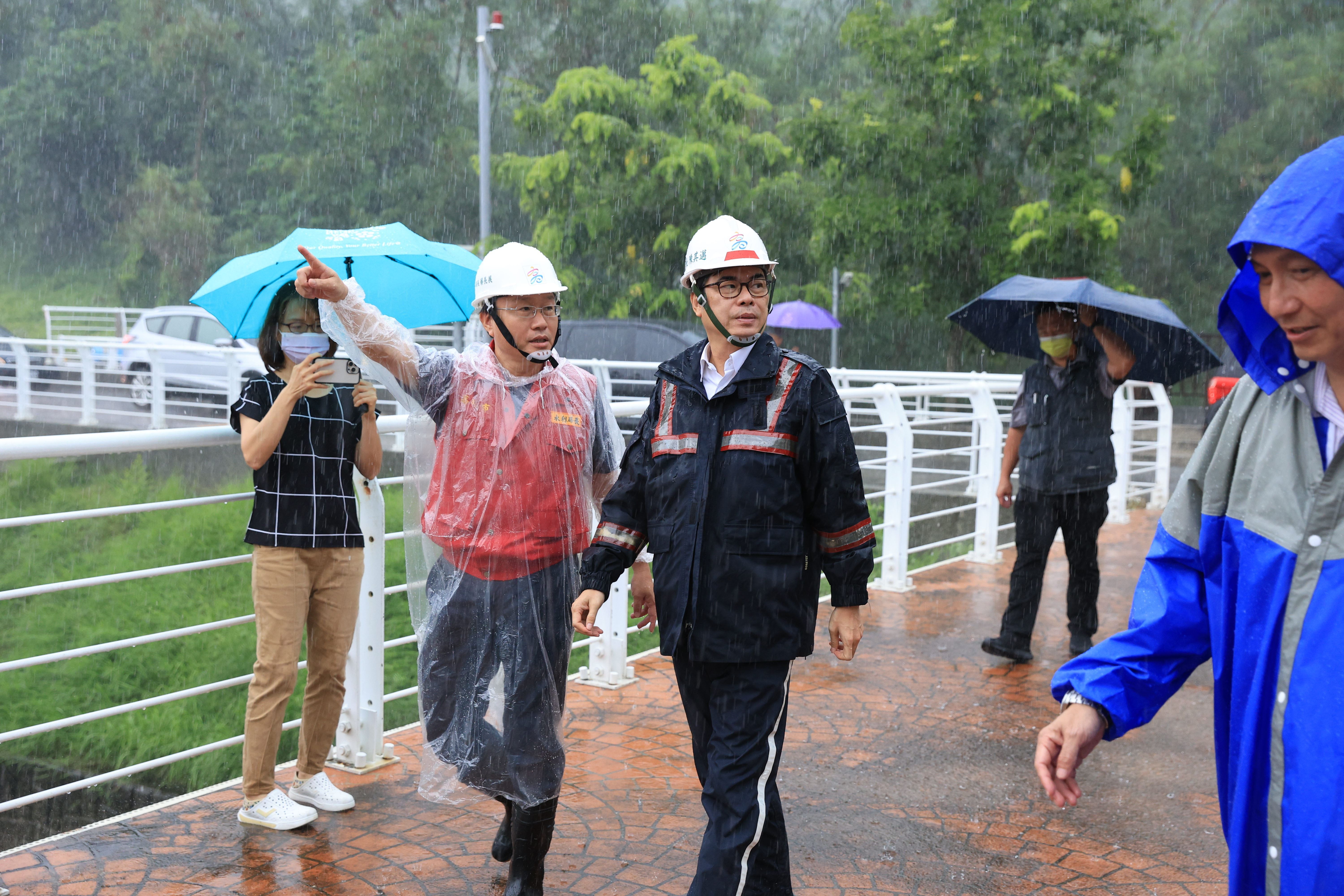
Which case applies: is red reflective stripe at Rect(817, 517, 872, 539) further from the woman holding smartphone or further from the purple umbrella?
the purple umbrella

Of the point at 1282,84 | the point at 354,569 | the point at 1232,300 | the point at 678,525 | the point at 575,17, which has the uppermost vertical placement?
the point at 575,17

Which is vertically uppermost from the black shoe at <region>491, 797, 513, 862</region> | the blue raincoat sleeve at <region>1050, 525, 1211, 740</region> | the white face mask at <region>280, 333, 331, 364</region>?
the white face mask at <region>280, 333, 331, 364</region>

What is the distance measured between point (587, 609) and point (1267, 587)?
184 centimetres

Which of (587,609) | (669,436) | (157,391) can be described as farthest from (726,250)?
(157,391)

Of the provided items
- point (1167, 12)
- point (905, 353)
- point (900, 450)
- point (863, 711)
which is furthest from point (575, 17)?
point (863, 711)

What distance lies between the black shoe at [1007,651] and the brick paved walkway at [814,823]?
1.50ft

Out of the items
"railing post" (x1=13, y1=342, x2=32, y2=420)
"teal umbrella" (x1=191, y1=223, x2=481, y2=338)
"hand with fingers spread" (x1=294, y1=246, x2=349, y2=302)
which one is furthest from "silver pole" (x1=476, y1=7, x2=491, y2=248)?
"hand with fingers spread" (x1=294, y1=246, x2=349, y2=302)

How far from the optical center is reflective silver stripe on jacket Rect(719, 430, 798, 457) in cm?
331

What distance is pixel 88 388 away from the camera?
678 inches

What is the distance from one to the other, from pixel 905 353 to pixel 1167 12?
1377 centimetres

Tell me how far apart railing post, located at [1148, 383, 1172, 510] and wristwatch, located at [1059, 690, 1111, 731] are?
11.3m

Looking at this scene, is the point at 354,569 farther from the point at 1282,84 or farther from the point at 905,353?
the point at 1282,84

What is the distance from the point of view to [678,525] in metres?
3.33

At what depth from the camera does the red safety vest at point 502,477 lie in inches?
144
